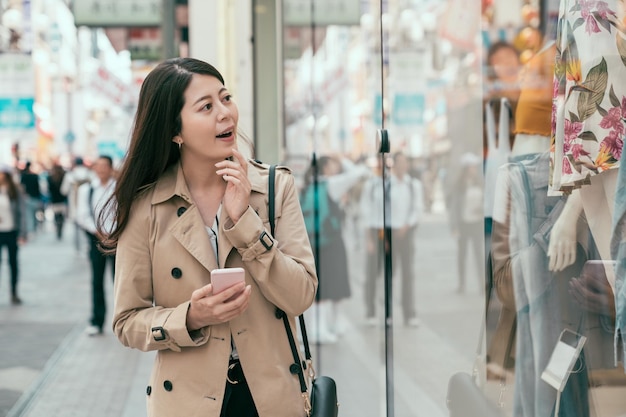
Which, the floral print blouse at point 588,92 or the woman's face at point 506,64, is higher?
the woman's face at point 506,64

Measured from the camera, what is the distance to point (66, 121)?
97.2 feet

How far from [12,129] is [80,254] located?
6835 mm

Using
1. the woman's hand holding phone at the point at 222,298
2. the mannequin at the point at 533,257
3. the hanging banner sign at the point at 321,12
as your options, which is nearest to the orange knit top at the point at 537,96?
the mannequin at the point at 533,257

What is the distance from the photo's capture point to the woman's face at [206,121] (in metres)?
2.55

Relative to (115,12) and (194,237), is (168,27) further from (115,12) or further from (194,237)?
(194,237)

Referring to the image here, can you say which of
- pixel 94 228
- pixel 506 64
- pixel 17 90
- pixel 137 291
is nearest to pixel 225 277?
pixel 137 291

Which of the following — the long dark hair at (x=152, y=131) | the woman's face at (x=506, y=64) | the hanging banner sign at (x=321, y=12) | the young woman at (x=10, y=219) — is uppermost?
the hanging banner sign at (x=321, y=12)

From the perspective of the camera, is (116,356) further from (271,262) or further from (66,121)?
(66,121)

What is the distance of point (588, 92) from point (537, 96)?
0.54 m

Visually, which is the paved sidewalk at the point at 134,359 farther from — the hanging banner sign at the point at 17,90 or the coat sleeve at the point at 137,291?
the hanging banner sign at the point at 17,90

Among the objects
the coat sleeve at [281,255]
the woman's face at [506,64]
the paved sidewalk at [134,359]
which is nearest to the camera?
the coat sleeve at [281,255]

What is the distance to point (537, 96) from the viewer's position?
2916 millimetres

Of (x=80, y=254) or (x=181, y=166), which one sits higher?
(x=181, y=166)

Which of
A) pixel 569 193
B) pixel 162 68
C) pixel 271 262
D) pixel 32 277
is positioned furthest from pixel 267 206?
pixel 32 277
